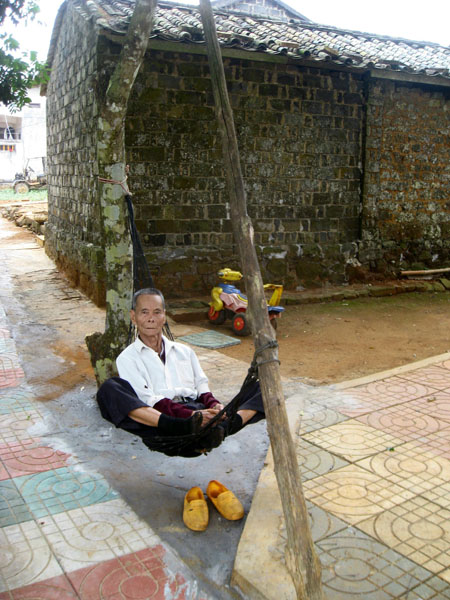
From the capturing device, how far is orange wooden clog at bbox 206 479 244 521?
333 centimetres

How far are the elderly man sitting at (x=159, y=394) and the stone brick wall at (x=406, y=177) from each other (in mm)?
7085

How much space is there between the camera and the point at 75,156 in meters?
9.71

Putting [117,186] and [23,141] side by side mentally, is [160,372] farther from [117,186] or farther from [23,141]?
[23,141]

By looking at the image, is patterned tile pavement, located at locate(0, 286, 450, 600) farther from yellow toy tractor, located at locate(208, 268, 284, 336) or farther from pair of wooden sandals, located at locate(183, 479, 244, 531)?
yellow toy tractor, located at locate(208, 268, 284, 336)

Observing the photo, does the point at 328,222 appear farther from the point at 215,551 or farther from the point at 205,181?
the point at 215,551

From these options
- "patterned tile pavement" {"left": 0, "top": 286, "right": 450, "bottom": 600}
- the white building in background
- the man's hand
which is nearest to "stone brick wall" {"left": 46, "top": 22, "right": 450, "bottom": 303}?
"patterned tile pavement" {"left": 0, "top": 286, "right": 450, "bottom": 600}

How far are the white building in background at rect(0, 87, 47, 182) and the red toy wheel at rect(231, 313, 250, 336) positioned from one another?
Answer: 34.8m

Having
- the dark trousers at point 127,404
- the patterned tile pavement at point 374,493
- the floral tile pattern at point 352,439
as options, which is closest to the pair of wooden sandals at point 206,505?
the patterned tile pavement at point 374,493

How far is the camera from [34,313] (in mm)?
8414

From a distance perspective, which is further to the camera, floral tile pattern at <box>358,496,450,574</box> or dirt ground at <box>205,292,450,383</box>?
dirt ground at <box>205,292,450,383</box>

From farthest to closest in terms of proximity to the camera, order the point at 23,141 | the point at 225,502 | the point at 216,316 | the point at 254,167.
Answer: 1. the point at 23,141
2. the point at 254,167
3. the point at 216,316
4. the point at 225,502

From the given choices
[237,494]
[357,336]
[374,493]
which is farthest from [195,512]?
[357,336]

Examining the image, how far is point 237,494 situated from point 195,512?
1.50 ft

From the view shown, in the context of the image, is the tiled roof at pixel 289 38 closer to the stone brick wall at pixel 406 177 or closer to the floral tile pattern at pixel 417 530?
the stone brick wall at pixel 406 177
